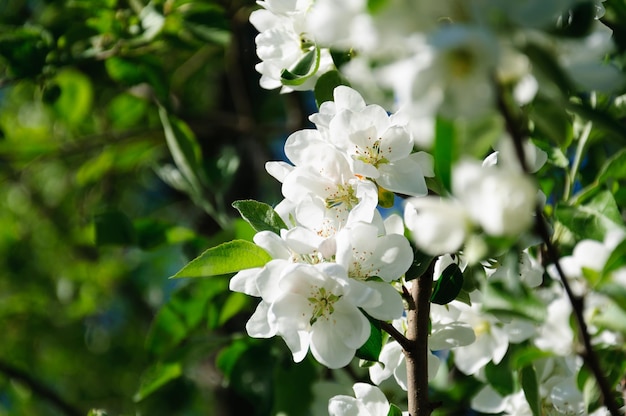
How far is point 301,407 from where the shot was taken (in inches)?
58.9

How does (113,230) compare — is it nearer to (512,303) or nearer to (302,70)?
(302,70)

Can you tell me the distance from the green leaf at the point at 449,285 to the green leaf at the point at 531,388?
0.18 metres

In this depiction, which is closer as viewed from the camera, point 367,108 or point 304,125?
point 367,108

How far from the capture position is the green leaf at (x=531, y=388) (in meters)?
1.08

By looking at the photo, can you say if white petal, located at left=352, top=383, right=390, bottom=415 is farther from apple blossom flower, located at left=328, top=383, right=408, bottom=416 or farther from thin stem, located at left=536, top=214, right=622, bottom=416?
thin stem, located at left=536, top=214, right=622, bottom=416

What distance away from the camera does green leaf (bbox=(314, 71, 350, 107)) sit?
3.54 feet

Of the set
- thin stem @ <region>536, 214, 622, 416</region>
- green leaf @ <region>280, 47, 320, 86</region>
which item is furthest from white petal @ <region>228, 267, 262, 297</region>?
thin stem @ <region>536, 214, 622, 416</region>

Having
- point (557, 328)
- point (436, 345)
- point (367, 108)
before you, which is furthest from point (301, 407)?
point (367, 108)

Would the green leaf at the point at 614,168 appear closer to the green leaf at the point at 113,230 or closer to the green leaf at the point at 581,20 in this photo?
the green leaf at the point at 581,20

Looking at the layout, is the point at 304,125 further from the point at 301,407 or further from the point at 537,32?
the point at 537,32

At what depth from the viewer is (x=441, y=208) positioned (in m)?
0.67

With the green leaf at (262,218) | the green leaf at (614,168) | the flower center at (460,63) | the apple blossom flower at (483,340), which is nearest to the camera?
the flower center at (460,63)

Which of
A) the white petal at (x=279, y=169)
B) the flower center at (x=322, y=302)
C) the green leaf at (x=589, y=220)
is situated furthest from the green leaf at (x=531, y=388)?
the white petal at (x=279, y=169)

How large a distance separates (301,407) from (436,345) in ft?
1.48
